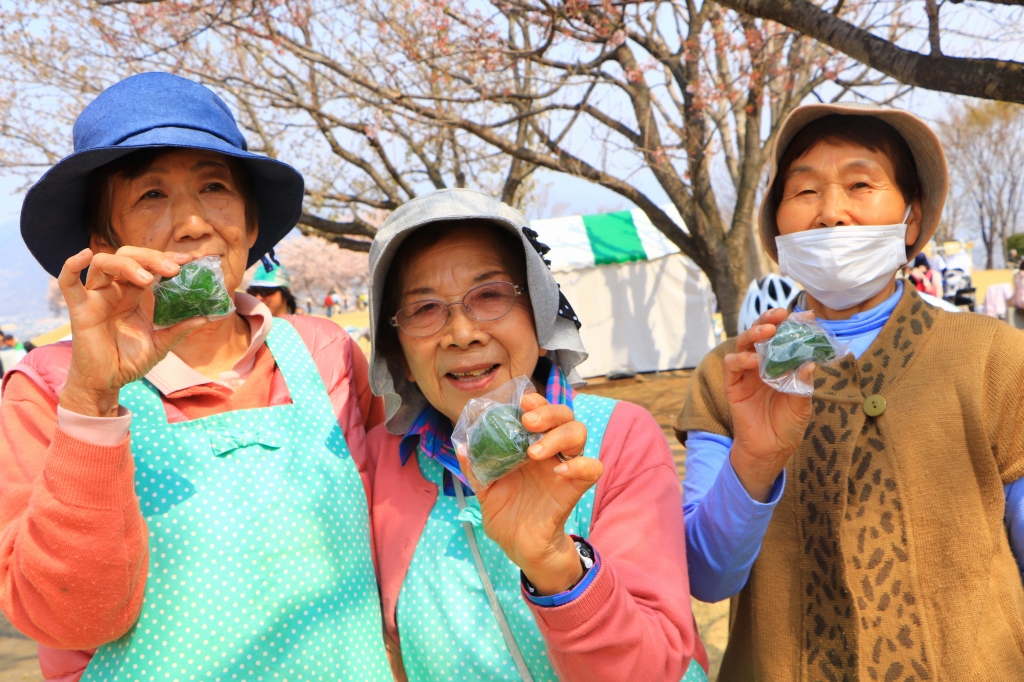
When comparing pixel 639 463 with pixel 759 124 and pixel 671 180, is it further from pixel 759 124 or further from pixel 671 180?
pixel 759 124

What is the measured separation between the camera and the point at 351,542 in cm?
192

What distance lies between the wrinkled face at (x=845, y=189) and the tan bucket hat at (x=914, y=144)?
10 centimetres

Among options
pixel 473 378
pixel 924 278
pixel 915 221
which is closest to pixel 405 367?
pixel 473 378

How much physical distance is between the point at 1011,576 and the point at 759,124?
7569mm

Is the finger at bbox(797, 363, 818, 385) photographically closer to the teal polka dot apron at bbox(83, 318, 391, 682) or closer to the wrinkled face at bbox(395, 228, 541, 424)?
the wrinkled face at bbox(395, 228, 541, 424)

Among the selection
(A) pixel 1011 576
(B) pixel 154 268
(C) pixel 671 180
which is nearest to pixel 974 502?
(A) pixel 1011 576

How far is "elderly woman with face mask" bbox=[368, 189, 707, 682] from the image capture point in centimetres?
155

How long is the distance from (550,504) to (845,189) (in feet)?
4.49

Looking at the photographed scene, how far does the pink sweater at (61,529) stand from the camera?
1492 millimetres

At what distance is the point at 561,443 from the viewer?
151 cm

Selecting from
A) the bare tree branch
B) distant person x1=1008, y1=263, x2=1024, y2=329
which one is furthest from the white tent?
the bare tree branch

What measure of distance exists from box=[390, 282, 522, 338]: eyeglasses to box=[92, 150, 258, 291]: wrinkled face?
0.51 metres

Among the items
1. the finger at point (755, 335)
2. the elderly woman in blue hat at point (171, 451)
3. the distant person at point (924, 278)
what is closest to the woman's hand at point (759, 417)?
the finger at point (755, 335)

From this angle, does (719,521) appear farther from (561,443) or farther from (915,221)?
(915,221)
